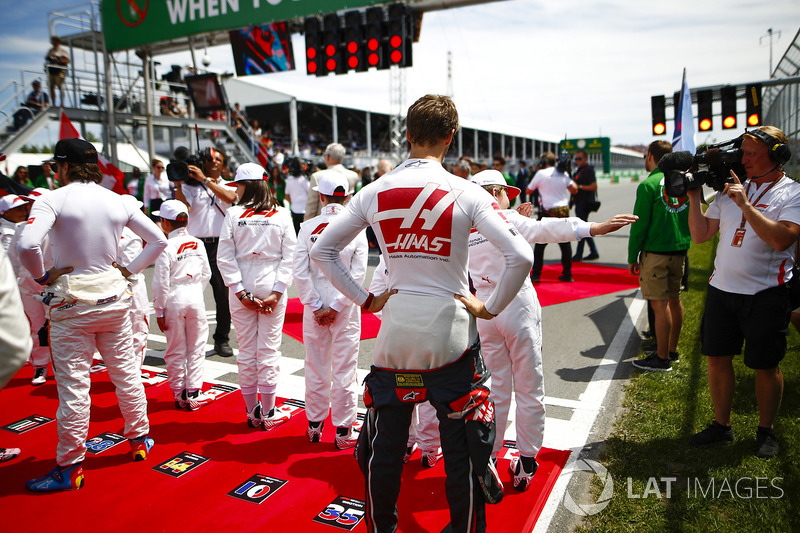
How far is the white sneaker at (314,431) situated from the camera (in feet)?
13.0

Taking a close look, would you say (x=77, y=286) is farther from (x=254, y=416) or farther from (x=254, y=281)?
(x=254, y=416)

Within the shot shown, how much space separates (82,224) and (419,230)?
2283mm

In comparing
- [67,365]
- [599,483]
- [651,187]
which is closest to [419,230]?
[599,483]

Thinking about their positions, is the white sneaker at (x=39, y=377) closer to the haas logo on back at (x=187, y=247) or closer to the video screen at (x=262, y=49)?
the haas logo on back at (x=187, y=247)

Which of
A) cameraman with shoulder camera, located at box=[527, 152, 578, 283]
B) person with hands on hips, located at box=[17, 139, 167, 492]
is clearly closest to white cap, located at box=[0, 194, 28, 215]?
person with hands on hips, located at box=[17, 139, 167, 492]

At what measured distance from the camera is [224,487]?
3.36m

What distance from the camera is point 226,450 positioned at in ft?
12.7

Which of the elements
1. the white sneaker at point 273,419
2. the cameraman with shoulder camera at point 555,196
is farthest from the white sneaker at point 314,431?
the cameraman with shoulder camera at point 555,196

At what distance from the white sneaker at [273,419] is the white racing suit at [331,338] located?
477 mm

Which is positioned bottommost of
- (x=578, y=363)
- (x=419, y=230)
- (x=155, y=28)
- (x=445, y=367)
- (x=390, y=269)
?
(x=578, y=363)

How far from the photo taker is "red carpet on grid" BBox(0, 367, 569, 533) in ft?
9.84

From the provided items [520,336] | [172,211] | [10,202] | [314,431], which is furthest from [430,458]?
[10,202]

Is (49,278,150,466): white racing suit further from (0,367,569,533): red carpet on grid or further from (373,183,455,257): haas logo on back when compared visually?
(373,183,455,257): haas logo on back

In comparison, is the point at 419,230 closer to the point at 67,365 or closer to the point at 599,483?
the point at 599,483
